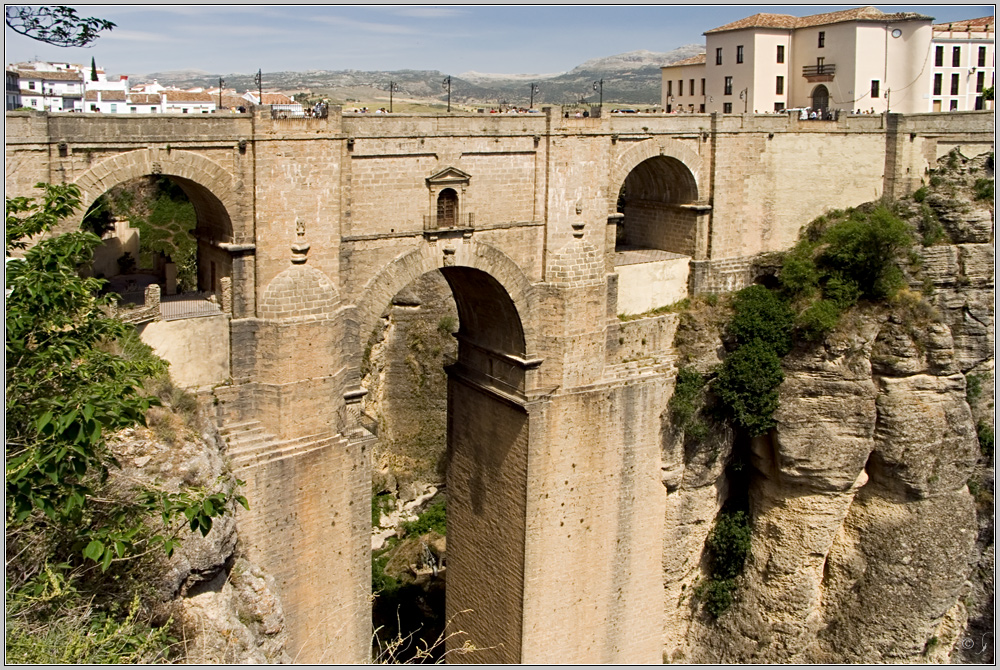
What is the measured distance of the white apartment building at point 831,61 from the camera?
3547 cm

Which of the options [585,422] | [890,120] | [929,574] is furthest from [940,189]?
[585,422]

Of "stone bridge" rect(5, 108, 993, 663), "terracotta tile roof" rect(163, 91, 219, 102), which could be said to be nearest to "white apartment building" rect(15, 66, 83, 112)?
"terracotta tile roof" rect(163, 91, 219, 102)

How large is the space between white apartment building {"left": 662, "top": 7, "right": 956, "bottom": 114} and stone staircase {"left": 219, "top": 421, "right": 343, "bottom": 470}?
24.0 metres

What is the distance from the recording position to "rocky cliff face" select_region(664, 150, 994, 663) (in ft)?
83.7

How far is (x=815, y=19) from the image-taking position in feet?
120

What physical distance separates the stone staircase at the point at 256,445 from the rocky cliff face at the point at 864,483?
968 centimetres

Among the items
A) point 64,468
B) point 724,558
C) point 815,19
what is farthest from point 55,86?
point 64,468

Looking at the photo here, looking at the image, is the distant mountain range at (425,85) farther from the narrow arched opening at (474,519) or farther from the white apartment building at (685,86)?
the narrow arched opening at (474,519)

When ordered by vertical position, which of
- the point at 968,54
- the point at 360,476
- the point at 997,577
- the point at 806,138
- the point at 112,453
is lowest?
the point at 997,577

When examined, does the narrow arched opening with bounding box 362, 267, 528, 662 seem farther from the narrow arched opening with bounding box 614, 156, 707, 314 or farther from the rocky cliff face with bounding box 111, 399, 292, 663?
the narrow arched opening with bounding box 614, 156, 707, 314

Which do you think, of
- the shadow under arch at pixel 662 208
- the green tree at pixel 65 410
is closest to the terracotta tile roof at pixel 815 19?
the shadow under arch at pixel 662 208

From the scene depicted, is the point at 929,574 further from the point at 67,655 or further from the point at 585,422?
the point at 67,655

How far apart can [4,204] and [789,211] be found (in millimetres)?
20123

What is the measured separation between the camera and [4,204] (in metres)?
14.0
